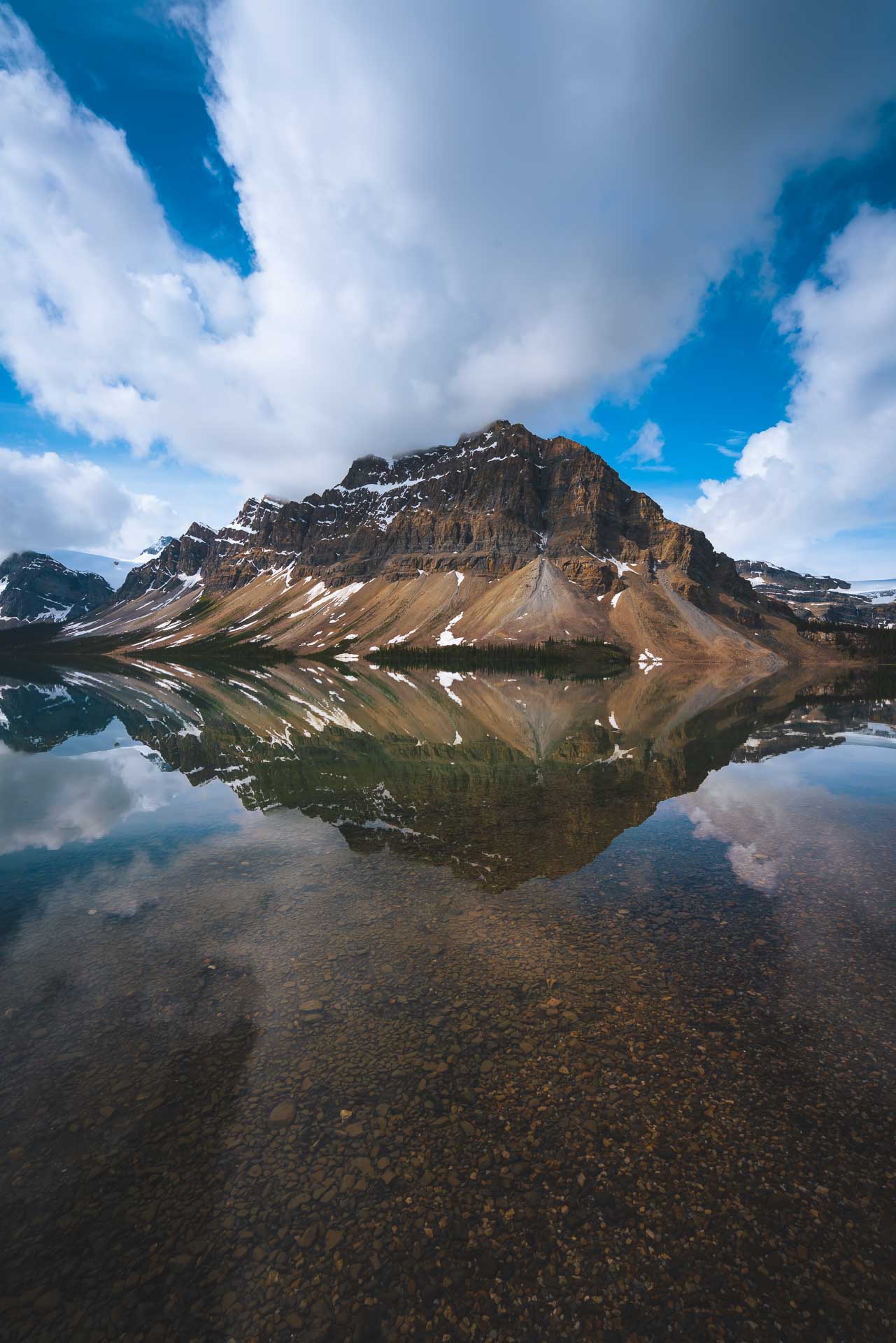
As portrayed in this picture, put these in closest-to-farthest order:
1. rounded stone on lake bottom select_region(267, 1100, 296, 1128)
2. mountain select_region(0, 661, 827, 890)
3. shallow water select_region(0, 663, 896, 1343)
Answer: shallow water select_region(0, 663, 896, 1343) < rounded stone on lake bottom select_region(267, 1100, 296, 1128) < mountain select_region(0, 661, 827, 890)

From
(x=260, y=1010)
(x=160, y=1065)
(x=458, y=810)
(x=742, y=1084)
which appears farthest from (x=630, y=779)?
(x=160, y=1065)

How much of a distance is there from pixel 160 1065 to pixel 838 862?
2565 centimetres

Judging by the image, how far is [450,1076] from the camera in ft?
39.7

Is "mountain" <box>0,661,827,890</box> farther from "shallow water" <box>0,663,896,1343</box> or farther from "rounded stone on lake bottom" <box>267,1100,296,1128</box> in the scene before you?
"rounded stone on lake bottom" <box>267,1100,296,1128</box>

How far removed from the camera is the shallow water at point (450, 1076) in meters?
8.12

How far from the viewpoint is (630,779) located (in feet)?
123

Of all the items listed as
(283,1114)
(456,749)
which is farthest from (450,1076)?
(456,749)

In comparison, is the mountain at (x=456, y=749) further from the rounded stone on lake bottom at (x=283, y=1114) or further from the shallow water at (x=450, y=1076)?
the rounded stone on lake bottom at (x=283, y=1114)

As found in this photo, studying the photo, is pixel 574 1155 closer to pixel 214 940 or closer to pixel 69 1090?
pixel 69 1090

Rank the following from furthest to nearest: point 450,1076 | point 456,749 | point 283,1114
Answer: point 456,749 < point 450,1076 < point 283,1114

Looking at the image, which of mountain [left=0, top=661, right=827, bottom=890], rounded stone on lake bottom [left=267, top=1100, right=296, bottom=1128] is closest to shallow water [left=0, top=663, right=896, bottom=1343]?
rounded stone on lake bottom [left=267, top=1100, right=296, bottom=1128]

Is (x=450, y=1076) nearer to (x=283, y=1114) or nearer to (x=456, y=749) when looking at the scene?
(x=283, y=1114)

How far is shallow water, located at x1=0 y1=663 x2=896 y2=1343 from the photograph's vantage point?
26.6 feet

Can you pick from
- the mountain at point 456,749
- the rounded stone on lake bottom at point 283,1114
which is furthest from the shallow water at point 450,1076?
the mountain at point 456,749
